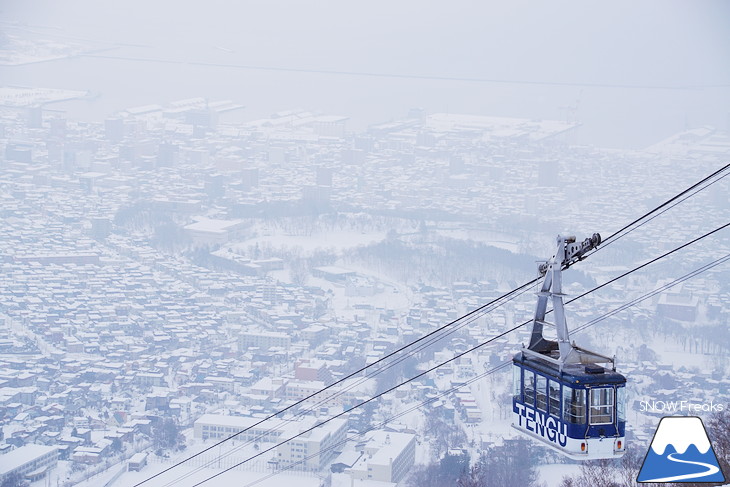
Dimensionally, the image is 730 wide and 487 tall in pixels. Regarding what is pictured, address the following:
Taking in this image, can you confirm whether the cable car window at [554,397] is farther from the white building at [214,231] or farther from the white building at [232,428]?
the white building at [214,231]

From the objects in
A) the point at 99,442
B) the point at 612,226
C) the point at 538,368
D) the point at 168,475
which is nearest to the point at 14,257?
the point at 99,442

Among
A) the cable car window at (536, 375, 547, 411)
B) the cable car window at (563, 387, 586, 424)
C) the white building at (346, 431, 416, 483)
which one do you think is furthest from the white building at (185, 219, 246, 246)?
the cable car window at (563, 387, 586, 424)

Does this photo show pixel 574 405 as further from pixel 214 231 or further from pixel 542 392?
pixel 214 231

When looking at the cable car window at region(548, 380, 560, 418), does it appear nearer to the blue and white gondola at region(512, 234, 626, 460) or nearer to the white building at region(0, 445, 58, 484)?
the blue and white gondola at region(512, 234, 626, 460)

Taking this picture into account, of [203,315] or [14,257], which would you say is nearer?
[203,315]

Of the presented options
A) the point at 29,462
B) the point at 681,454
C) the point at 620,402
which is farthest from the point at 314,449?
the point at 620,402

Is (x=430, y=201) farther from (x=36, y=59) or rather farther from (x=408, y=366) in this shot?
(x=36, y=59)
